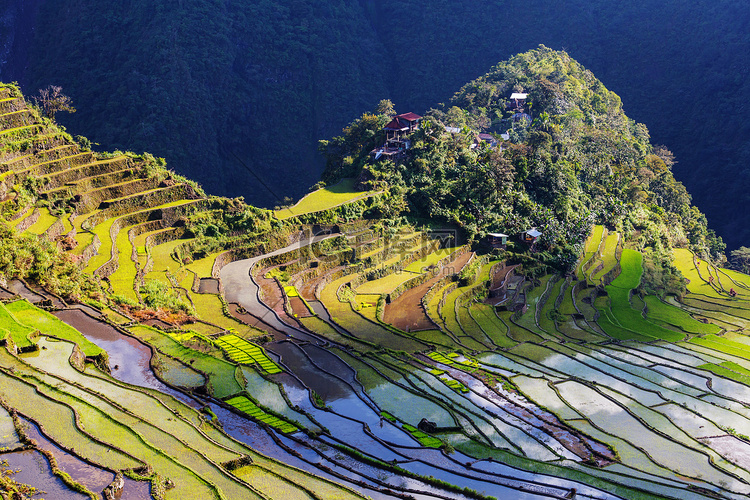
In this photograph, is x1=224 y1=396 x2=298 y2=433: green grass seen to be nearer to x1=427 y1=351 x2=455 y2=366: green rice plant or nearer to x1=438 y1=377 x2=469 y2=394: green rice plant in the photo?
x1=438 y1=377 x2=469 y2=394: green rice plant

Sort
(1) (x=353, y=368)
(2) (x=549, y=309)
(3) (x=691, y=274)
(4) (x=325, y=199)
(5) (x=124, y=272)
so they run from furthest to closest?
(3) (x=691, y=274), (4) (x=325, y=199), (2) (x=549, y=309), (5) (x=124, y=272), (1) (x=353, y=368)

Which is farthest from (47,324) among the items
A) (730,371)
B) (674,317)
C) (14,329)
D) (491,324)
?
(674,317)

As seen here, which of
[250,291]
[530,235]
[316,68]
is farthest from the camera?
[316,68]

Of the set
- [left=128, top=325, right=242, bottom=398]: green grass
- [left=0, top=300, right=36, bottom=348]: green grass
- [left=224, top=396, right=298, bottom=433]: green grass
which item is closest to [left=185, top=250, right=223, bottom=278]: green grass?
[left=128, top=325, right=242, bottom=398]: green grass

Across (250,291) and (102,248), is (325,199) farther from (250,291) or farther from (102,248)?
(102,248)

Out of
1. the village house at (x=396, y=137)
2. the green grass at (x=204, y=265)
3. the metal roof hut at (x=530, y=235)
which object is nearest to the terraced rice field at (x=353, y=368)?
the green grass at (x=204, y=265)

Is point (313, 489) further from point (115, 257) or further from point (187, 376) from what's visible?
point (115, 257)

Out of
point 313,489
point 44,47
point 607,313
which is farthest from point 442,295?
point 44,47
